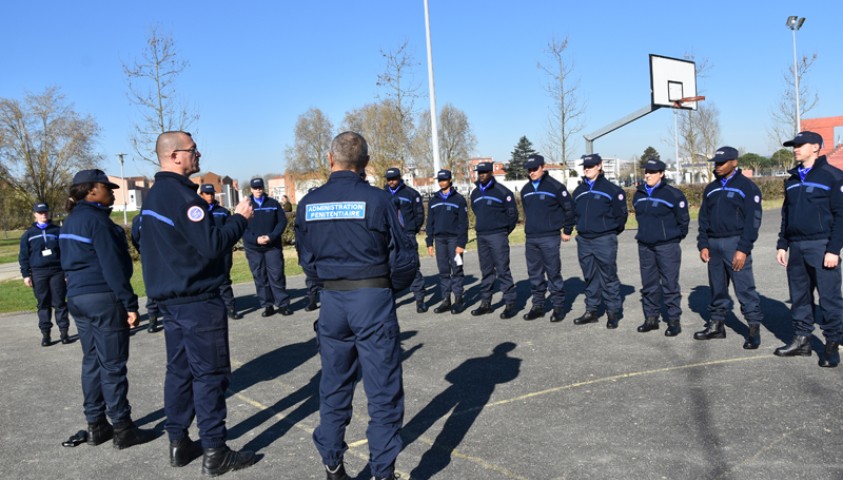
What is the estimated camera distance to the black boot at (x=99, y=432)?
4895mm

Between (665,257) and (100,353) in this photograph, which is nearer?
(100,353)

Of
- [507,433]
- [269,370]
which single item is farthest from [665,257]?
[269,370]

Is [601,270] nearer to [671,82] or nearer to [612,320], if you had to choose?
[612,320]

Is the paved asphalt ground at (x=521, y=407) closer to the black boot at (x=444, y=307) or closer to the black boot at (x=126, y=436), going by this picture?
the black boot at (x=126, y=436)

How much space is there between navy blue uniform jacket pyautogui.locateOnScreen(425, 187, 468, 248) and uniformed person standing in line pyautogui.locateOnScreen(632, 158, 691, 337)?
9.00 ft

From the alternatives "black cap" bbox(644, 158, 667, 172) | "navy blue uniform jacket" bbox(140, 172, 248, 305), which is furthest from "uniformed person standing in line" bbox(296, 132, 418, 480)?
"black cap" bbox(644, 158, 667, 172)

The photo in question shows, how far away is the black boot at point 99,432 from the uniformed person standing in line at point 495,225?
525 centimetres

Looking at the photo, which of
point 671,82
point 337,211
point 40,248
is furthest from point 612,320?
point 671,82

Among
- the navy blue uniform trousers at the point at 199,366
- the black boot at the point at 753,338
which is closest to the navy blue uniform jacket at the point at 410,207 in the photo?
the black boot at the point at 753,338

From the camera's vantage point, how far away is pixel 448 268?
9781mm

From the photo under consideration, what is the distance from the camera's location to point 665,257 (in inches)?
288

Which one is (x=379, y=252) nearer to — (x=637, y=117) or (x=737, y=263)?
(x=737, y=263)

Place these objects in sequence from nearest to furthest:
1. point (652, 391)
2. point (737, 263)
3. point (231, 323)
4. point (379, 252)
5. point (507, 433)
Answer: point (379, 252), point (507, 433), point (652, 391), point (737, 263), point (231, 323)

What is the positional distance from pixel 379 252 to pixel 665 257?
463 centimetres
